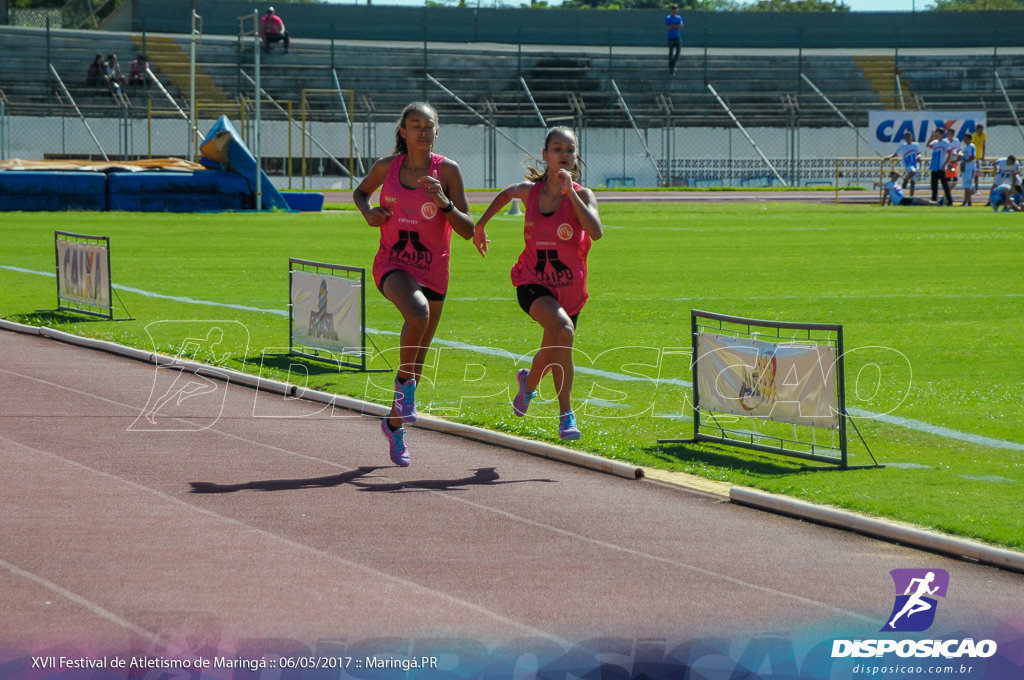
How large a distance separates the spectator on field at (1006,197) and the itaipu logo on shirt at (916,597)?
34041 millimetres

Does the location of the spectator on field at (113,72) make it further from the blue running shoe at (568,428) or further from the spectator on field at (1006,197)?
the blue running shoe at (568,428)

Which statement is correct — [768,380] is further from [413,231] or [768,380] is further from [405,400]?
[413,231]

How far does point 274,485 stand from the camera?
7.52 metres

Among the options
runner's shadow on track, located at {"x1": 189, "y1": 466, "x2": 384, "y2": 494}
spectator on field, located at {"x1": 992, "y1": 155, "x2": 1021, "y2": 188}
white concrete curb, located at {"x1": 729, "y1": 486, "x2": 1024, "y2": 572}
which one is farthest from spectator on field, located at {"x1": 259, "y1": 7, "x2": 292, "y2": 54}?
white concrete curb, located at {"x1": 729, "y1": 486, "x2": 1024, "y2": 572}

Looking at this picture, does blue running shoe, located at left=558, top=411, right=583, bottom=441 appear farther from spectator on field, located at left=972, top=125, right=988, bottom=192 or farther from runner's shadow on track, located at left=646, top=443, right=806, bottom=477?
spectator on field, located at left=972, top=125, right=988, bottom=192

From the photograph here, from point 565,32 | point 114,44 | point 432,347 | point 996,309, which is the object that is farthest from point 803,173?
point 432,347

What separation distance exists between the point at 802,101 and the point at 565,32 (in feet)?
45.7

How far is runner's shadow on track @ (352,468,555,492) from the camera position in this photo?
24.5 ft

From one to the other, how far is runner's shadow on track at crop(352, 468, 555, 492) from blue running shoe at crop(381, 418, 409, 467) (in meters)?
0.34

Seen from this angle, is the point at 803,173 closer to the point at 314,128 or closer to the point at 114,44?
the point at 314,128

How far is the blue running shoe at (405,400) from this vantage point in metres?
8.12

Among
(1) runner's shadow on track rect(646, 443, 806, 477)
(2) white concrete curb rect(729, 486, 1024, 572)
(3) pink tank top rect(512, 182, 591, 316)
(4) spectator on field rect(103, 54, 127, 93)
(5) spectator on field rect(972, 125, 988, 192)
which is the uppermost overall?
(4) spectator on field rect(103, 54, 127, 93)

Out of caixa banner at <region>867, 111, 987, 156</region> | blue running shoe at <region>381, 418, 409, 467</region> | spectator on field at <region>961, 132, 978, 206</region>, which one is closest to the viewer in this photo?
blue running shoe at <region>381, 418, 409, 467</region>

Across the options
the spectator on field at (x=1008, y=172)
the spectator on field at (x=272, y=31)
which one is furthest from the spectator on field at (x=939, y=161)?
the spectator on field at (x=272, y=31)
